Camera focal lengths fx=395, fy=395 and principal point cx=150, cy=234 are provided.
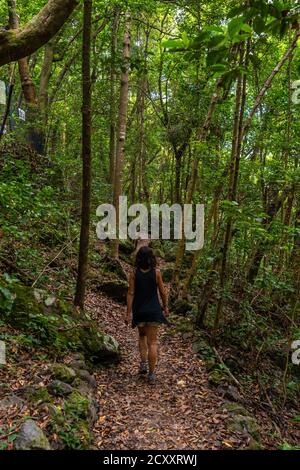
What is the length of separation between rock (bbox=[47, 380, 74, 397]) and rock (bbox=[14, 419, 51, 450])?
0.78 metres

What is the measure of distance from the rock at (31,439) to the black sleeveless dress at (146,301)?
2.36 metres

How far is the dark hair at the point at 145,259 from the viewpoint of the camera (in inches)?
222

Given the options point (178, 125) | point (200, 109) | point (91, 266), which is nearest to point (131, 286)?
point (91, 266)

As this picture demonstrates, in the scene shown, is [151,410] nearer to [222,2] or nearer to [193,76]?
[222,2]

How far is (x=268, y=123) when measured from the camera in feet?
38.5

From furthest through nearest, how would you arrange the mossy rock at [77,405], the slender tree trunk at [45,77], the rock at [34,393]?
1. the slender tree trunk at [45,77]
2. the mossy rock at [77,405]
3. the rock at [34,393]

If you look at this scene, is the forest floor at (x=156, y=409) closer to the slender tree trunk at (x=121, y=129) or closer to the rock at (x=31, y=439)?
the rock at (x=31, y=439)

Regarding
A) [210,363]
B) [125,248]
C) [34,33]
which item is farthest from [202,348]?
[125,248]

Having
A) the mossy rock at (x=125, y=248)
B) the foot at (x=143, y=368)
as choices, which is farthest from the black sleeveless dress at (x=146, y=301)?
the mossy rock at (x=125, y=248)

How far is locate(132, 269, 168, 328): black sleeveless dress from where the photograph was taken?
18.4 feet

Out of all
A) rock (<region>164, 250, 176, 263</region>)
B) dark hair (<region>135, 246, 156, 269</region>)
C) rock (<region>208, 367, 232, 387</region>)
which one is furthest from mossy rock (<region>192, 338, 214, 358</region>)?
rock (<region>164, 250, 176, 263</region>)

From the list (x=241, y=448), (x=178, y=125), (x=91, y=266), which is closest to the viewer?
(x=241, y=448)

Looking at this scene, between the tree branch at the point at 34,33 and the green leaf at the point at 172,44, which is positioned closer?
the green leaf at the point at 172,44

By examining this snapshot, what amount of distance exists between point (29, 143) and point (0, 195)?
20.4 feet
